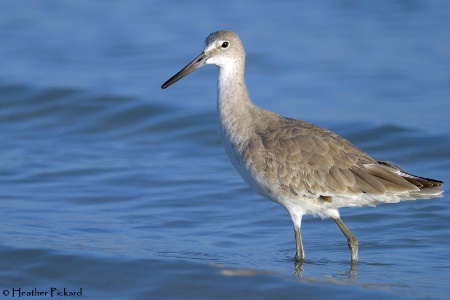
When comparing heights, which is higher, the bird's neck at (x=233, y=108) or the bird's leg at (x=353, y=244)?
the bird's neck at (x=233, y=108)

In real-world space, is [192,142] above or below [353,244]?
above

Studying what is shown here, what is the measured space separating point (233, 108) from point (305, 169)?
0.82 metres

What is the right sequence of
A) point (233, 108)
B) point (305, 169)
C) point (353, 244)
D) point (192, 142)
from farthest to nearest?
1. point (192, 142)
2. point (233, 108)
3. point (353, 244)
4. point (305, 169)

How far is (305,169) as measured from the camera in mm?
8695

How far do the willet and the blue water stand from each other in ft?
1.79

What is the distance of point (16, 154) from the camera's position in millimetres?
12125

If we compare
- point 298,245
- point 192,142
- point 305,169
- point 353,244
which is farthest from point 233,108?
point 192,142

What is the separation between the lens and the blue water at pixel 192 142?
8508 millimetres

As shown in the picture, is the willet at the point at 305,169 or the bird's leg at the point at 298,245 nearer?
the willet at the point at 305,169

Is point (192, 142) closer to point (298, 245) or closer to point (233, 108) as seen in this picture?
point (233, 108)

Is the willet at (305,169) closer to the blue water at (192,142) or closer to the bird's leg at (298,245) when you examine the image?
the bird's leg at (298,245)

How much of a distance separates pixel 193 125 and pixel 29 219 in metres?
3.79

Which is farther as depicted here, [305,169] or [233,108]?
[233,108]

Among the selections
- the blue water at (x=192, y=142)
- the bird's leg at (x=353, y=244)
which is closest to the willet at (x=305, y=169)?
the bird's leg at (x=353, y=244)
